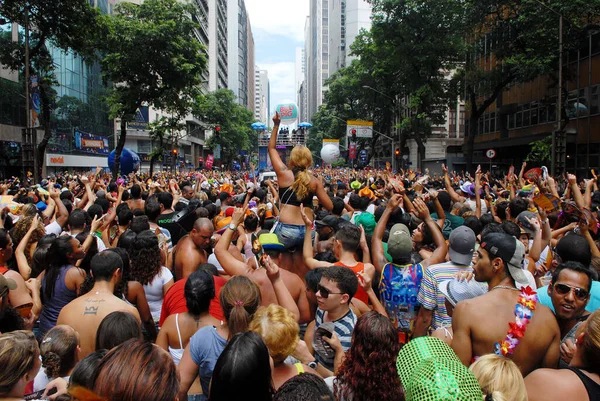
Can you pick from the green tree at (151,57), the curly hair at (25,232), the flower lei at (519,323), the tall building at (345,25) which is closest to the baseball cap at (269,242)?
the flower lei at (519,323)

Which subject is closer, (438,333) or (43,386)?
(43,386)

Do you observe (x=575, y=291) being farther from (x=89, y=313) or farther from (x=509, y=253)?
(x=89, y=313)

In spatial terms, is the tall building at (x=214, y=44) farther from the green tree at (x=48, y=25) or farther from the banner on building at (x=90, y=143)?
the green tree at (x=48, y=25)

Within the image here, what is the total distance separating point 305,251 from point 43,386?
8.67ft

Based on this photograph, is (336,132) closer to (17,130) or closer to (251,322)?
(17,130)

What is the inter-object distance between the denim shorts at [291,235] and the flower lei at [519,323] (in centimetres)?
277

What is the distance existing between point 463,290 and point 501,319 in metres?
0.63

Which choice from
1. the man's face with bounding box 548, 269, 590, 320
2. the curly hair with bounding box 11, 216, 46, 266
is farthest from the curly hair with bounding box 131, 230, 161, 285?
the man's face with bounding box 548, 269, 590, 320

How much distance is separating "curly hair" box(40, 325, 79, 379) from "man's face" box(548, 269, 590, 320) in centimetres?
335

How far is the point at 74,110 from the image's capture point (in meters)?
44.4

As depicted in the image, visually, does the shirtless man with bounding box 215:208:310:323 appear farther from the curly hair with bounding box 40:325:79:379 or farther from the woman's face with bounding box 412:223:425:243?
the woman's face with bounding box 412:223:425:243

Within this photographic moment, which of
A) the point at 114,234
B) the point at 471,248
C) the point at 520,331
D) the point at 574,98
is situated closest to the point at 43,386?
the point at 520,331

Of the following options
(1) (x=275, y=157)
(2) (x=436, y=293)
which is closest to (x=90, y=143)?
(1) (x=275, y=157)

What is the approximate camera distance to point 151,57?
26.1m
